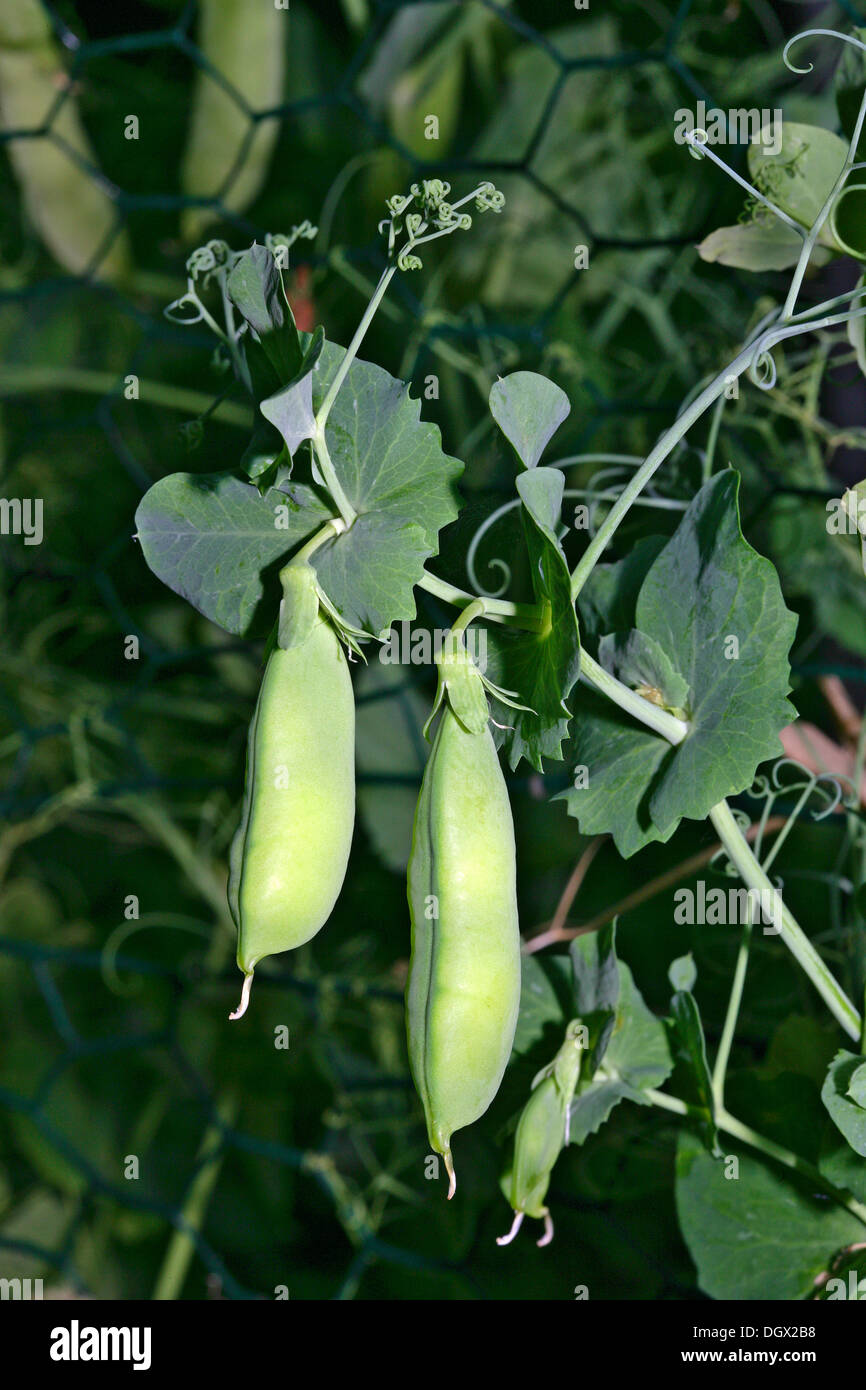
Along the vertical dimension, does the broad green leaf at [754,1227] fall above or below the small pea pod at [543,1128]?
below

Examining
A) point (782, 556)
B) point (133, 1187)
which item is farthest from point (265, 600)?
point (133, 1187)

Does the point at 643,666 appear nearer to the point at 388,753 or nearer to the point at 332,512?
the point at 332,512

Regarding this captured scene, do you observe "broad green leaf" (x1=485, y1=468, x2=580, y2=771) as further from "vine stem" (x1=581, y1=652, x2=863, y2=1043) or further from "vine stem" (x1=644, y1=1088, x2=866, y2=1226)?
"vine stem" (x1=644, y1=1088, x2=866, y2=1226)

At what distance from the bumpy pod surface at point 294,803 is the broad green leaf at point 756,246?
7.1 inches

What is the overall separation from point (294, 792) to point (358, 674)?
31 cm

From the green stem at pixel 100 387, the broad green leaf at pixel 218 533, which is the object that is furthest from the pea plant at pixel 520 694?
the green stem at pixel 100 387

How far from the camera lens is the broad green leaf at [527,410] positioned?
226 mm

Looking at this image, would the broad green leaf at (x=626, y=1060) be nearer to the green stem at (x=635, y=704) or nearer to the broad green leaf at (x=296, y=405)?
the green stem at (x=635, y=704)

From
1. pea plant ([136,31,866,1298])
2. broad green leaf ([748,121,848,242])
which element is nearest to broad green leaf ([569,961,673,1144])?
pea plant ([136,31,866,1298])

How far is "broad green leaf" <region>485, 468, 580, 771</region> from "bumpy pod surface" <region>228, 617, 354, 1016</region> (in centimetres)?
5

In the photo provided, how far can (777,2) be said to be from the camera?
→ 479mm

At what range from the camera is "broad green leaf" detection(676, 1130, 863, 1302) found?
0.32m

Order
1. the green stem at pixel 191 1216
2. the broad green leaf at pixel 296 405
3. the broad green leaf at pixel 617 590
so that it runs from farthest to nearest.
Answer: the green stem at pixel 191 1216 < the broad green leaf at pixel 617 590 < the broad green leaf at pixel 296 405

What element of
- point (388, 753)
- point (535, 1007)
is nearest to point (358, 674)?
point (388, 753)
